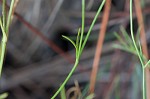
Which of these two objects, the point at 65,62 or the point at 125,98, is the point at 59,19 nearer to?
the point at 65,62

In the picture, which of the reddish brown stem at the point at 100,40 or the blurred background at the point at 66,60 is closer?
the reddish brown stem at the point at 100,40

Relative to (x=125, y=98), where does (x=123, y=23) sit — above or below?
above

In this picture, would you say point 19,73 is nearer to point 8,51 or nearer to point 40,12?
point 8,51

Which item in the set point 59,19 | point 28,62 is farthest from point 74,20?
point 28,62

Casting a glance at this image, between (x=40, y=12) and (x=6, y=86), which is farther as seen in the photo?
(x=6, y=86)

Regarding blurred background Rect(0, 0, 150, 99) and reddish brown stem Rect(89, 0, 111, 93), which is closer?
reddish brown stem Rect(89, 0, 111, 93)

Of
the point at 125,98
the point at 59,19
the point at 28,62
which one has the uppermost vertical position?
the point at 59,19

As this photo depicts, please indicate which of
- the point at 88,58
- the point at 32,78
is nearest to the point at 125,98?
the point at 88,58
